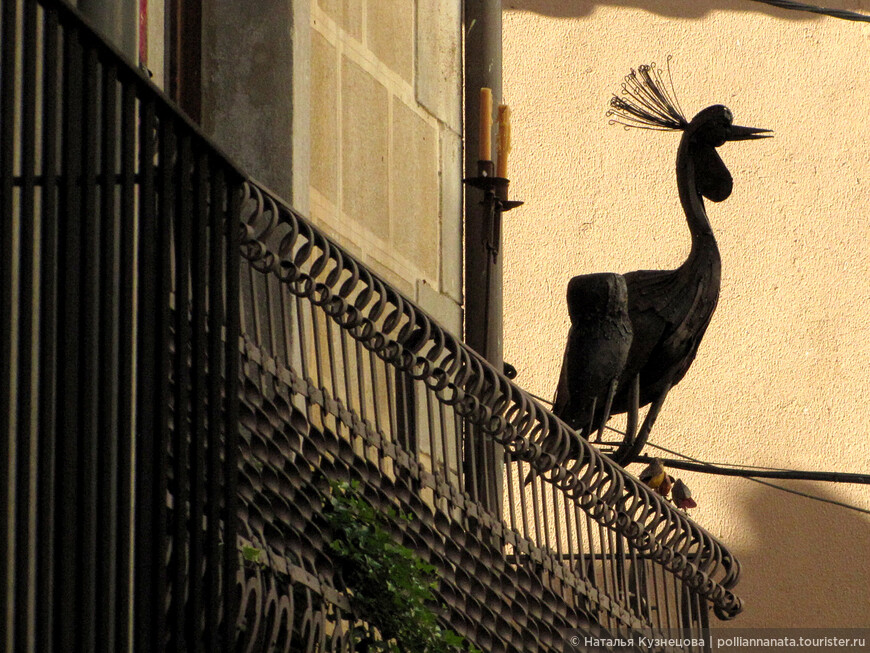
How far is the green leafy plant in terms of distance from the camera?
4.87 meters

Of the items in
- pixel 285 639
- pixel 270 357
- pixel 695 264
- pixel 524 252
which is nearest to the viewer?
pixel 285 639

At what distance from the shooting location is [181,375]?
3998 mm

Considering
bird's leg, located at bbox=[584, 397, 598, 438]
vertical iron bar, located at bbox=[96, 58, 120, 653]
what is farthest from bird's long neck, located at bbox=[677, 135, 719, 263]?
vertical iron bar, located at bbox=[96, 58, 120, 653]

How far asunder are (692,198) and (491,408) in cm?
357

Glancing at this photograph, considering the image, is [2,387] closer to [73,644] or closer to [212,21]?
[73,644]

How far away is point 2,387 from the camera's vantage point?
3314 millimetres

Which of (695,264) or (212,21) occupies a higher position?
(212,21)

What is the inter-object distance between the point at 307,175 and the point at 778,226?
7.45 meters

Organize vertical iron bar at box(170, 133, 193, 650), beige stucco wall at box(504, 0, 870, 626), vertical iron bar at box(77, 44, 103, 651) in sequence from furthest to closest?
beige stucco wall at box(504, 0, 870, 626) < vertical iron bar at box(170, 133, 193, 650) < vertical iron bar at box(77, 44, 103, 651)

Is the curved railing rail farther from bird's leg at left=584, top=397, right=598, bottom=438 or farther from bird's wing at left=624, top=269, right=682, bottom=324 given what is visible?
bird's wing at left=624, top=269, right=682, bottom=324

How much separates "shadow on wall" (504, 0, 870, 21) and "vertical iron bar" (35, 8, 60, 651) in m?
10.9

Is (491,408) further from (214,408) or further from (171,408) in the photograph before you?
(214,408)

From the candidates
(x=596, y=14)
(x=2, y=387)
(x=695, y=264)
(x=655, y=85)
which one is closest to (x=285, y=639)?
(x=2, y=387)

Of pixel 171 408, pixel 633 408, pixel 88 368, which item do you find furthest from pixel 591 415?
pixel 88 368
